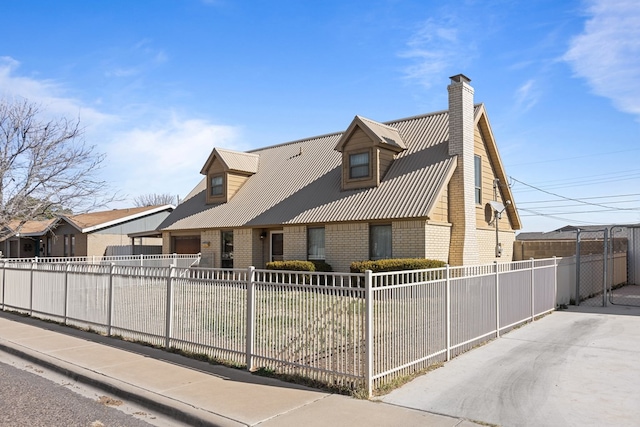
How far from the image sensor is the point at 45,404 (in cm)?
651

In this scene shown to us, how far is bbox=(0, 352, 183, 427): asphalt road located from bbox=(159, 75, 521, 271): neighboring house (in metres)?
11.4

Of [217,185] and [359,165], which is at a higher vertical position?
[359,165]

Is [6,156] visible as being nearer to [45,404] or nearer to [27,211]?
[27,211]

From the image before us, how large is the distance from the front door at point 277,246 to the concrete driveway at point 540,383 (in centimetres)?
1309

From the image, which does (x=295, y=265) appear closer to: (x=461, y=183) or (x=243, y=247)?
(x=243, y=247)

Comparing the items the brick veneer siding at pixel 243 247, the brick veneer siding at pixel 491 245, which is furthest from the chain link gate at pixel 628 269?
the brick veneer siding at pixel 243 247

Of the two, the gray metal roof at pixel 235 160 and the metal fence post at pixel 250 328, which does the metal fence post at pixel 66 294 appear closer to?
the metal fence post at pixel 250 328

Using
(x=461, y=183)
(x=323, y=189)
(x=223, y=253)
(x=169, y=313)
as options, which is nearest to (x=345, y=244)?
(x=323, y=189)

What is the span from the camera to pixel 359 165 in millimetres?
19703

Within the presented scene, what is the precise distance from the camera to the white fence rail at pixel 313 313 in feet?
22.0

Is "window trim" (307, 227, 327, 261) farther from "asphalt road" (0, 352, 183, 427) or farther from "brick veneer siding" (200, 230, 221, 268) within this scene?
"asphalt road" (0, 352, 183, 427)

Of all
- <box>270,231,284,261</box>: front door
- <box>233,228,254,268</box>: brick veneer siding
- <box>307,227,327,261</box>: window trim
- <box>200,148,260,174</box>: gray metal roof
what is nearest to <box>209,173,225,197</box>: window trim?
<box>200,148,260,174</box>: gray metal roof

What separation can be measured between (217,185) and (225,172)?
3.80ft

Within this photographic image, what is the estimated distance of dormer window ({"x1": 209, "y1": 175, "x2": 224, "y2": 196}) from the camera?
85.8 ft
